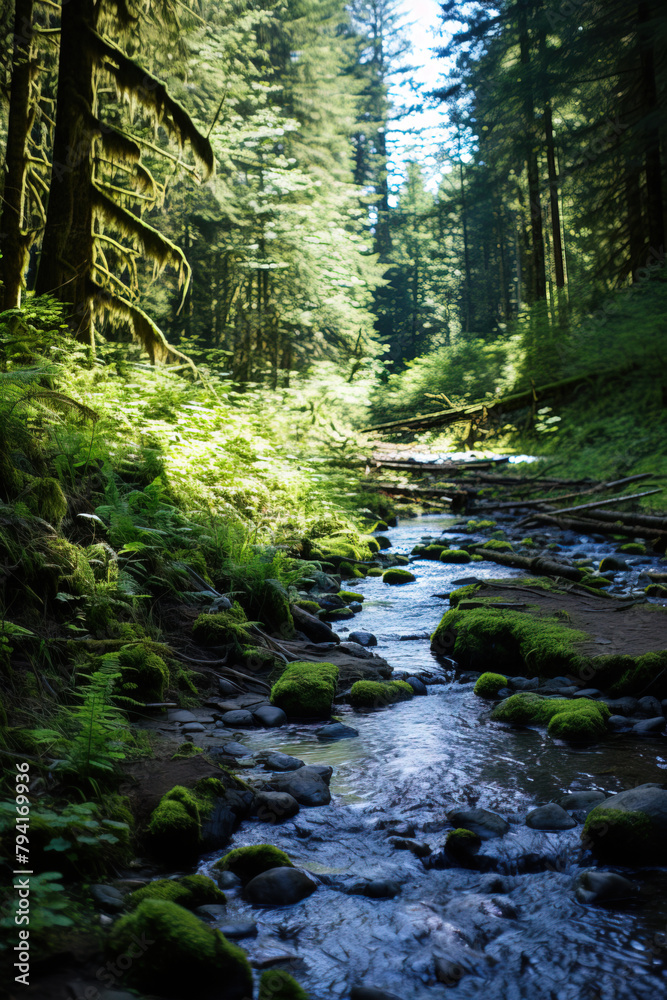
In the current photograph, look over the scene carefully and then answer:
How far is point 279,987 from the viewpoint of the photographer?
202 cm

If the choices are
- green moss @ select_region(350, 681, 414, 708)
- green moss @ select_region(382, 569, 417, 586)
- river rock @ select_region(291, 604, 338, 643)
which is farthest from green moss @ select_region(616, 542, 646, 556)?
green moss @ select_region(350, 681, 414, 708)

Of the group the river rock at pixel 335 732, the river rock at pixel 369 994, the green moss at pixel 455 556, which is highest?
the green moss at pixel 455 556

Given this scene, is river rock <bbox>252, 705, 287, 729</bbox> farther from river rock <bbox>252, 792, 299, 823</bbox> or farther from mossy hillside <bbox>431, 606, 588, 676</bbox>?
mossy hillside <bbox>431, 606, 588, 676</bbox>

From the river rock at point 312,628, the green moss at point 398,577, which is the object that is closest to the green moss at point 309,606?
the river rock at point 312,628

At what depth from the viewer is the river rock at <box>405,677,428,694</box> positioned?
4.85m

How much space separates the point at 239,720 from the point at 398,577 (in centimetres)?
445

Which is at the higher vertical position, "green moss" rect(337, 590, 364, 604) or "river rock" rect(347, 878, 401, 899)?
"green moss" rect(337, 590, 364, 604)

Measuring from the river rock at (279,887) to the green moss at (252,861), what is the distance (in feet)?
0.20

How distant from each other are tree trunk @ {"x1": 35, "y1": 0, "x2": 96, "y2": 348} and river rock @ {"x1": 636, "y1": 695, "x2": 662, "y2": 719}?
24.3 ft

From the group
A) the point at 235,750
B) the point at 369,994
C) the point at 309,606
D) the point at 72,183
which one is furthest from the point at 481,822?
the point at 72,183

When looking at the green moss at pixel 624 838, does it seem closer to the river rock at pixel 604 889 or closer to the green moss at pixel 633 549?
the river rock at pixel 604 889

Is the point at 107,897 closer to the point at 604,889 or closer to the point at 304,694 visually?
the point at 604,889

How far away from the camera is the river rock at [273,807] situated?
3090 mm

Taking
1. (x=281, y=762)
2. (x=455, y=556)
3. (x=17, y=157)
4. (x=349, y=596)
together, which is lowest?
(x=281, y=762)
